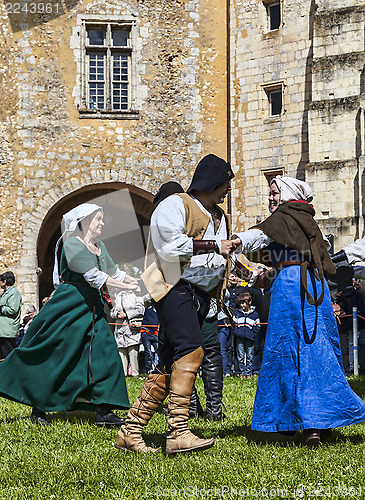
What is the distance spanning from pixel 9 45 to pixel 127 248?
8.33 metres

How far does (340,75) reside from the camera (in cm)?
1508

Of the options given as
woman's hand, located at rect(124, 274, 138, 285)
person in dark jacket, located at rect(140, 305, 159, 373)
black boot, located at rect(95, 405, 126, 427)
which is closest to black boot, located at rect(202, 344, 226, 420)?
black boot, located at rect(95, 405, 126, 427)

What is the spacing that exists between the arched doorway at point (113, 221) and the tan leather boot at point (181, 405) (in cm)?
1237

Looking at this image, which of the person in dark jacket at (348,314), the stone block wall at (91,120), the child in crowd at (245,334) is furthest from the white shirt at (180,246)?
the stone block wall at (91,120)

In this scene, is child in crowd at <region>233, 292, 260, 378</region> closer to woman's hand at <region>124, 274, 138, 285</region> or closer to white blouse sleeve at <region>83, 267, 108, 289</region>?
woman's hand at <region>124, 274, 138, 285</region>

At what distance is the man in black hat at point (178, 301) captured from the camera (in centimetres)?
425

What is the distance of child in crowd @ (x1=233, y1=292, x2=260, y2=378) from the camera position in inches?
416

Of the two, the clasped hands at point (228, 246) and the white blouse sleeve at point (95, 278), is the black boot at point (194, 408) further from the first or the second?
the clasped hands at point (228, 246)

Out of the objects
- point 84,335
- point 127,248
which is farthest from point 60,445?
point 127,248

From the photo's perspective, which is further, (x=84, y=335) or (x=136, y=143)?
(x=136, y=143)

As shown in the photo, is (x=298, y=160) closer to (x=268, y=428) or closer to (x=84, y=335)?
(x=84, y=335)

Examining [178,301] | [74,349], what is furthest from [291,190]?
[74,349]

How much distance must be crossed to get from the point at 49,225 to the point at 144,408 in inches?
535

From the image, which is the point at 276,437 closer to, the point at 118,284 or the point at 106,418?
the point at 106,418
